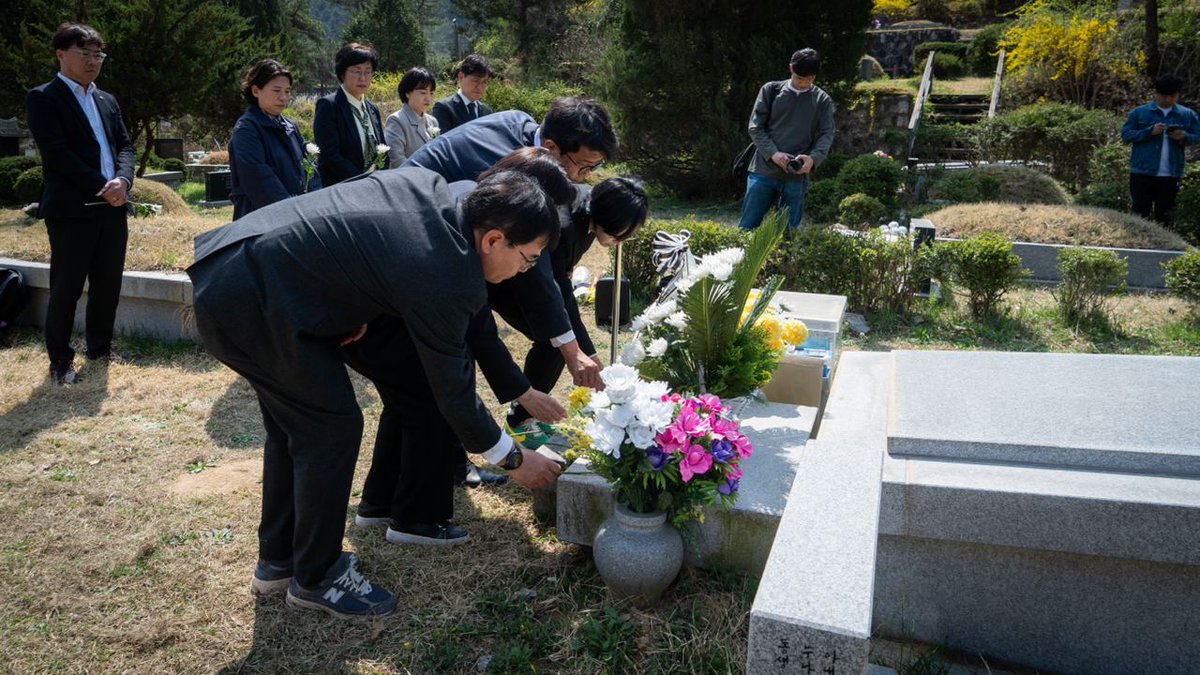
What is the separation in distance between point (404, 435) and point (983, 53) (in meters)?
23.4

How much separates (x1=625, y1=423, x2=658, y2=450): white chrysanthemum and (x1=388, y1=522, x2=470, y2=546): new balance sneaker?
0.99 m

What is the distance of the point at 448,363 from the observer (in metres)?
2.29

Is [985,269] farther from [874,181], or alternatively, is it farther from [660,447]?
[874,181]

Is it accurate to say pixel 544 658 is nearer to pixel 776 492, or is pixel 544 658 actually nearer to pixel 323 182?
pixel 776 492

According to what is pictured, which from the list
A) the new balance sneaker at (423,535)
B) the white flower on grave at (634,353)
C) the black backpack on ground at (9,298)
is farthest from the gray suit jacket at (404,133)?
the new balance sneaker at (423,535)

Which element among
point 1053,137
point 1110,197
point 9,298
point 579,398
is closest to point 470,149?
point 579,398

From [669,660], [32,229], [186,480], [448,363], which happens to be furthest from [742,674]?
[32,229]

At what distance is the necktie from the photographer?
202 inches

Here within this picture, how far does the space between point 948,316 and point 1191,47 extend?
12.6m

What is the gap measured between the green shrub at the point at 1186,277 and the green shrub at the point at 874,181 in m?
4.24

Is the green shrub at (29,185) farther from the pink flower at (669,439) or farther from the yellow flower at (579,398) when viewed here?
the pink flower at (669,439)

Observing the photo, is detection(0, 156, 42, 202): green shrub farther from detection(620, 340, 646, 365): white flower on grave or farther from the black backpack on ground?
detection(620, 340, 646, 365): white flower on grave

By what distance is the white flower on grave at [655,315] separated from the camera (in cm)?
346

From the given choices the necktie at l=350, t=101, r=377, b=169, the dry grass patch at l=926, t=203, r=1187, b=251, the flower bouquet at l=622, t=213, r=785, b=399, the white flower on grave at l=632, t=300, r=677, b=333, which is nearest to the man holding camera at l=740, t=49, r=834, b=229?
the dry grass patch at l=926, t=203, r=1187, b=251
